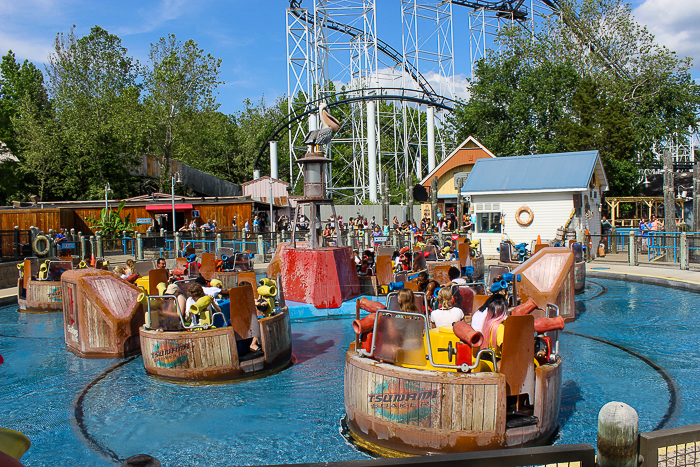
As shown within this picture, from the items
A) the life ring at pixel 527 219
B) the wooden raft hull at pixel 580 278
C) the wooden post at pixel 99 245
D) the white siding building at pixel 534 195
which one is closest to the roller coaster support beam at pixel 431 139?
the white siding building at pixel 534 195

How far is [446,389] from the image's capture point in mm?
5605

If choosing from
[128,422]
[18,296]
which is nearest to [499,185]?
[18,296]

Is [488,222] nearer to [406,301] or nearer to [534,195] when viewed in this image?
[534,195]

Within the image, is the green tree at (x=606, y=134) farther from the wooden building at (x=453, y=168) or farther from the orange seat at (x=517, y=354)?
the orange seat at (x=517, y=354)

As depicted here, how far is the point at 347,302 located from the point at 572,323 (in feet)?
18.9

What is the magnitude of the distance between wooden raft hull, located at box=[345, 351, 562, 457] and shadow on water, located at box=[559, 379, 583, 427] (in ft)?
3.71

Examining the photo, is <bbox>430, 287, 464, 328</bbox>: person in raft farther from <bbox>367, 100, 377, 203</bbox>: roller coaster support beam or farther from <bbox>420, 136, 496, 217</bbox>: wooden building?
<bbox>367, 100, 377, 203</bbox>: roller coaster support beam

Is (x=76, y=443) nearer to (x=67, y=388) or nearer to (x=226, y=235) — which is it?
(x=67, y=388)

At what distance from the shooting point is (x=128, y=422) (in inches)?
290

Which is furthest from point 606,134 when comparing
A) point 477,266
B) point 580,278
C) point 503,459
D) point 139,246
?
point 503,459

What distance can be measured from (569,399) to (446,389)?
10.7 feet

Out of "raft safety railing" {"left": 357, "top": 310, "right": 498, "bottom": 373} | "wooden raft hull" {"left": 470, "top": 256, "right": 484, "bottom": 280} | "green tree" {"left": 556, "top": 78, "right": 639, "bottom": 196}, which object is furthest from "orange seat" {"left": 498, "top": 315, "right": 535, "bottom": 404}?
"green tree" {"left": 556, "top": 78, "right": 639, "bottom": 196}

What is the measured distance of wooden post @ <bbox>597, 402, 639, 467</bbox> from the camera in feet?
12.0

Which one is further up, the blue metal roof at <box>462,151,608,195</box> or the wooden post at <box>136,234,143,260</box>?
the blue metal roof at <box>462,151,608,195</box>
